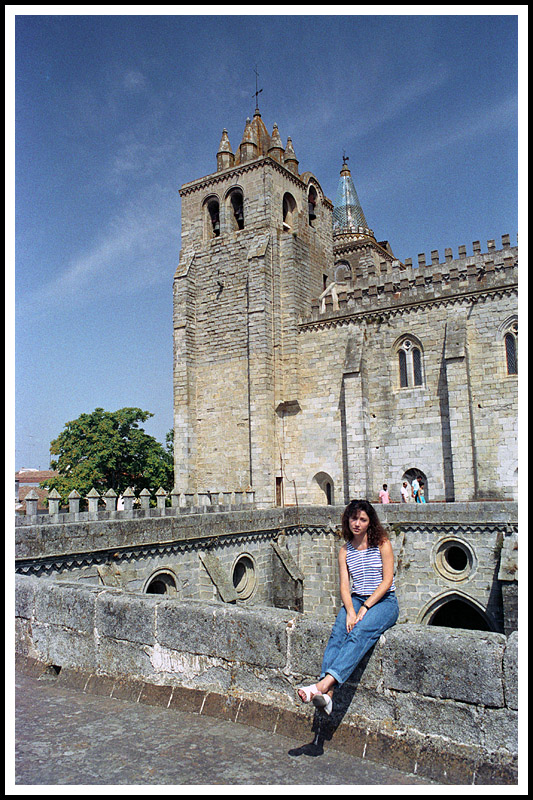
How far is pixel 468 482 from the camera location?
21500 mm

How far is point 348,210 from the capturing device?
37.5 m

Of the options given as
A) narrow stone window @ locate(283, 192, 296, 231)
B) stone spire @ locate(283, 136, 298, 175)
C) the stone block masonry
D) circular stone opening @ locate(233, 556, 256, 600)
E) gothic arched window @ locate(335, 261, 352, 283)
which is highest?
stone spire @ locate(283, 136, 298, 175)

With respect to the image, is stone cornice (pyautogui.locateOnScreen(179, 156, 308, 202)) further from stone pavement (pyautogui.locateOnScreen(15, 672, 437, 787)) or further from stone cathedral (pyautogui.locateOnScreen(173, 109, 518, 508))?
stone pavement (pyautogui.locateOnScreen(15, 672, 437, 787))

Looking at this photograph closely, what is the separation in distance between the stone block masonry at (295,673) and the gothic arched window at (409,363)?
19.4m

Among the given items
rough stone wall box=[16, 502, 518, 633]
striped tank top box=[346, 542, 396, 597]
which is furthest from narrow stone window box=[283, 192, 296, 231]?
striped tank top box=[346, 542, 396, 597]

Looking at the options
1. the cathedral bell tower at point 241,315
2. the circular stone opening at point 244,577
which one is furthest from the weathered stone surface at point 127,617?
the cathedral bell tower at point 241,315

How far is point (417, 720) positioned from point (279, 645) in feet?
3.63

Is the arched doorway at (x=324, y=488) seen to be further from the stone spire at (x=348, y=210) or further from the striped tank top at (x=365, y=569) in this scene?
the striped tank top at (x=365, y=569)

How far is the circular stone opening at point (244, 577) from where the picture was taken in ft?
60.5

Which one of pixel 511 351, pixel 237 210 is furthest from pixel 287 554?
pixel 237 210

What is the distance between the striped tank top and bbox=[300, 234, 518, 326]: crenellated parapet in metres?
19.6

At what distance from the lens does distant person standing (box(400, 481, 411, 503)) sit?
74.3ft

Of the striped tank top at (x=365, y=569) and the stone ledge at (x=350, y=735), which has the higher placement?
the striped tank top at (x=365, y=569)

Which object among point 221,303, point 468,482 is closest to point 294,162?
point 221,303
